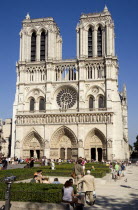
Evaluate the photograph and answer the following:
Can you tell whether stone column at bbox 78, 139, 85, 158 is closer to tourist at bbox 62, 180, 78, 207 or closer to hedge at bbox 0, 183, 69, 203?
hedge at bbox 0, 183, 69, 203

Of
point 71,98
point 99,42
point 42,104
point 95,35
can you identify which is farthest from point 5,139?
point 95,35

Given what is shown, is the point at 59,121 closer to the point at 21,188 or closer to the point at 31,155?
the point at 31,155

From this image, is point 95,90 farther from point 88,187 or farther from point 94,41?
point 88,187

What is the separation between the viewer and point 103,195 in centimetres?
1458

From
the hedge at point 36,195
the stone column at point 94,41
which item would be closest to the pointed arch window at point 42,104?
the stone column at point 94,41

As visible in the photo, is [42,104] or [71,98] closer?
[71,98]

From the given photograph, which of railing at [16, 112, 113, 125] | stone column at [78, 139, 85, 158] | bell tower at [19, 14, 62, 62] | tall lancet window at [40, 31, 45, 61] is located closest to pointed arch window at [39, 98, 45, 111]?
railing at [16, 112, 113, 125]

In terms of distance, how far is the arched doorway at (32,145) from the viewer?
48688mm

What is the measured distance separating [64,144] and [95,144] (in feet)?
17.7

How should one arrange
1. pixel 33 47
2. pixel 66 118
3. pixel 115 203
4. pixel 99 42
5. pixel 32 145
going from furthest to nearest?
pixel 33 47, pixel 99 42, pixel 32 145, pixel 66 118, pixel 115 203

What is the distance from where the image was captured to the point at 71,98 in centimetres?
4922

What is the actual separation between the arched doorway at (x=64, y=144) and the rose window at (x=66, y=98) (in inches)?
161

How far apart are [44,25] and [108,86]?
1710 cm

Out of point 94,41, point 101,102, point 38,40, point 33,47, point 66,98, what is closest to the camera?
point 101,102
